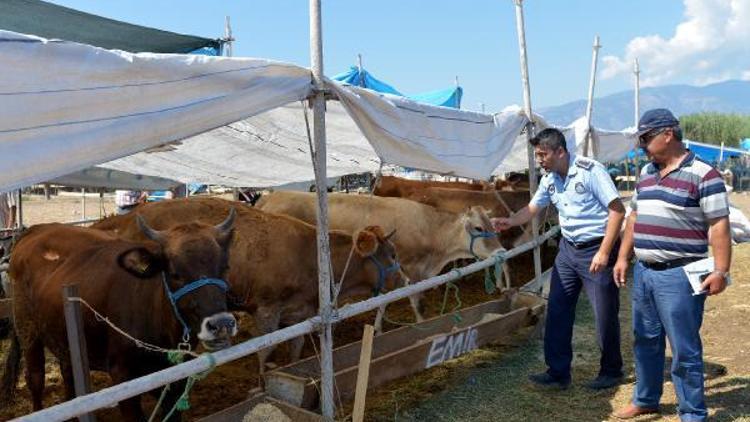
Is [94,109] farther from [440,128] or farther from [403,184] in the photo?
[403,184]

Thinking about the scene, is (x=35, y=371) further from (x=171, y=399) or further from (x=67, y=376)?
(x=171, y=399)

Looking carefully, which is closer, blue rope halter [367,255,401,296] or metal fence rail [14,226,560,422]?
metal fence rail [14,226,560,422]

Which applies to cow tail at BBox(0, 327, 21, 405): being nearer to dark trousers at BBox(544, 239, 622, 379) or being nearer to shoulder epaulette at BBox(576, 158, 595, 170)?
dark trousers at BBox(544, 239, 622, 379)

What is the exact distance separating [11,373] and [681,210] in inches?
202

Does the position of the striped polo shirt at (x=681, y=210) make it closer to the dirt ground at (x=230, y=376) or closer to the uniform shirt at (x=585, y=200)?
the uniform shirt at (x=585, y=200)

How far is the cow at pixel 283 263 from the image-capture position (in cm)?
597

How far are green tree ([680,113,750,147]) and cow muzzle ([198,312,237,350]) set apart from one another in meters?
53.6

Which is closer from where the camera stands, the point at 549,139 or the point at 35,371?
the point at 35,371

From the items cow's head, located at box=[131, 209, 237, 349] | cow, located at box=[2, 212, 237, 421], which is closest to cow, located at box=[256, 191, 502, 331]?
cow, located at box=[2, 212, 237, 421]

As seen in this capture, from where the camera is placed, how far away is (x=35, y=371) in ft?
15.8

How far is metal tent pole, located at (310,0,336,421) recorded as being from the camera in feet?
12.1

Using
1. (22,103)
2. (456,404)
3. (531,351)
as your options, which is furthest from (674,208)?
(22,103)

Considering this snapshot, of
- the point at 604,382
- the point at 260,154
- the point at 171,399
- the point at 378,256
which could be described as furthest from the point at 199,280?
the point at 604,382

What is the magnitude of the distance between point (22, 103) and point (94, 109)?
0.31 meters
